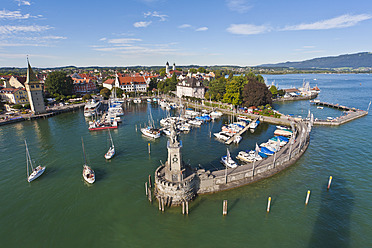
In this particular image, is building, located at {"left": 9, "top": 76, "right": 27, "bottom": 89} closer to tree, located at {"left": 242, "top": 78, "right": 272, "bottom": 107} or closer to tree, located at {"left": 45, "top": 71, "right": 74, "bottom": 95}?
tree, located at {"left": 45, "top": 71, "right": 74, "bottom": 95}

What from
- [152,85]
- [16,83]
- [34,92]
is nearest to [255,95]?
[152,85]

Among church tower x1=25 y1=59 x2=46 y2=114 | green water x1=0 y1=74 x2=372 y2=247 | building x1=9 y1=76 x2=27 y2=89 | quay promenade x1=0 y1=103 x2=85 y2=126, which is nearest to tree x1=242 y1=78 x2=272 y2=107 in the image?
green water x1=0 y1=74 x2=372 y2=247

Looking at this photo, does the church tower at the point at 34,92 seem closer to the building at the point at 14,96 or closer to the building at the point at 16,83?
the building at the point at 14,96

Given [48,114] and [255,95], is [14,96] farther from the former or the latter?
[255,95]

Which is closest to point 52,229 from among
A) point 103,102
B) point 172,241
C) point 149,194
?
point 149,194

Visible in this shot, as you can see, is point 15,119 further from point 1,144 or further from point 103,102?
point 103,102
